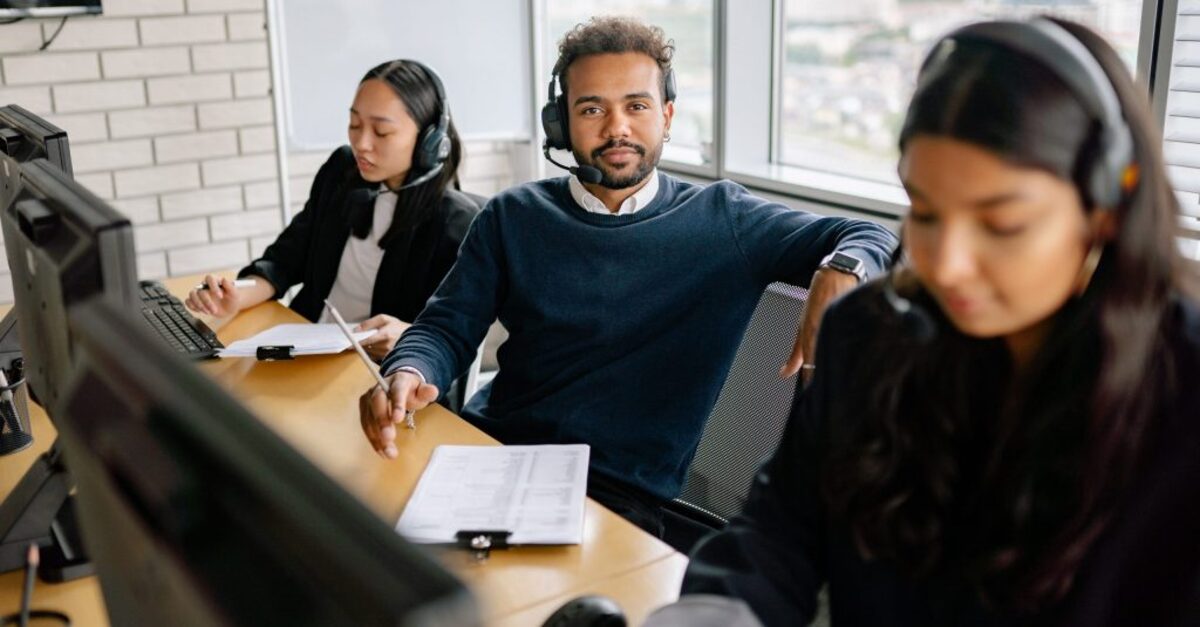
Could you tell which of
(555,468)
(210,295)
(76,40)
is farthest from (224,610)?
(76,40)

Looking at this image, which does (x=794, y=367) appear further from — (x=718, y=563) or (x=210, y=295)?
(x=210, y=295)

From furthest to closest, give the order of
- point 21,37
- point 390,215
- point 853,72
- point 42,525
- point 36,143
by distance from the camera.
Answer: point 21,37 < point 853,72 < point 390,215 < point 36,143 < point 42,525

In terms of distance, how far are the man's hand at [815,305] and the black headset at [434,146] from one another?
1082 mm

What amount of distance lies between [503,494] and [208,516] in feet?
2.88

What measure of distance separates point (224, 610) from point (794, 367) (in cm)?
111

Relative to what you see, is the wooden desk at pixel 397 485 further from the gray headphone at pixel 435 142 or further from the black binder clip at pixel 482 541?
the gray headphone at pixel 435 142

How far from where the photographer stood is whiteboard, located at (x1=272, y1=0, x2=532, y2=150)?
3.36 meters

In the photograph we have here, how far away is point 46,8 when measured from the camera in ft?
9.84

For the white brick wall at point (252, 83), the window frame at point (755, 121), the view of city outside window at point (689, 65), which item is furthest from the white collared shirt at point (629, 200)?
the white brick wall at point (252, 83)

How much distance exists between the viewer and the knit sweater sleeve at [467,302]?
182 centimetres

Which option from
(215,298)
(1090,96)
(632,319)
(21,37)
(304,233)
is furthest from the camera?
(21,37)

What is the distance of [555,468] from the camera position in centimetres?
142

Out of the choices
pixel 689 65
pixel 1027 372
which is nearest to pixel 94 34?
pixel 689 65

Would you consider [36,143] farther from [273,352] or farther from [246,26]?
[246,26]
